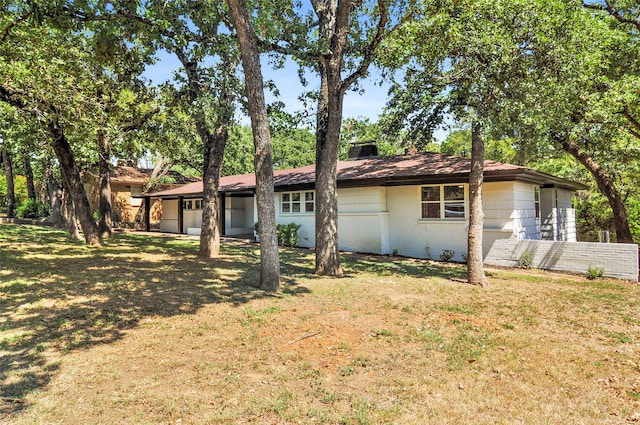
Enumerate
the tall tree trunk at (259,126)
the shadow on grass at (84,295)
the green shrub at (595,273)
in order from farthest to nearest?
1. the green shrub at (595,273)
2. the tall tree trunk at (259,126)
3. the shadow on grass at (84,295)

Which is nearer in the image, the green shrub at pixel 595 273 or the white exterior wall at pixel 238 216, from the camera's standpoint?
the green shrub at pixel 595 273

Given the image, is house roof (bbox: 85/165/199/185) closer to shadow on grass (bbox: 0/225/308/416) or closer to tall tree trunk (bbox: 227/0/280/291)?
shadow on grass (bbox: 0/225/308/416)

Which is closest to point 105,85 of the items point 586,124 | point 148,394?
point 148,394

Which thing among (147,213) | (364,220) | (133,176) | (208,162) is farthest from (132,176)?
(364,220)

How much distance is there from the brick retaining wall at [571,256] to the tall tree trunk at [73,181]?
48.8 feet

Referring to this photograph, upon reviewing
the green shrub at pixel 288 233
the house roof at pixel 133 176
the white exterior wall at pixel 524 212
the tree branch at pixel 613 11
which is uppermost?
the tree branch at pixel 613 11

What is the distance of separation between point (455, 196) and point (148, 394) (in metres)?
12.3

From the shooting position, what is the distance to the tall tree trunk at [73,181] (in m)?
13.5

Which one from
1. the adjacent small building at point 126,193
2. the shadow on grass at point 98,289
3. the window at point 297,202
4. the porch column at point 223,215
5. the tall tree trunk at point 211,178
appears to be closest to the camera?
the shadow on grass at point 98,289

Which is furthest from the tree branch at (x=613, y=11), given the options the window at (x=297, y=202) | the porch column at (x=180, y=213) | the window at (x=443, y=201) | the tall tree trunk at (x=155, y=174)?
the tall tree trunk at (x=155, y=174)

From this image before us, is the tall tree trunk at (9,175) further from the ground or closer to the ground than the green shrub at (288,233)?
further from the ground

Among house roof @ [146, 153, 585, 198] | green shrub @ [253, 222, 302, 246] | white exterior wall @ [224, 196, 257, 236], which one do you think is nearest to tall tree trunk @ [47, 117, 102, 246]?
house roof @ [146, 153, 585, 198]

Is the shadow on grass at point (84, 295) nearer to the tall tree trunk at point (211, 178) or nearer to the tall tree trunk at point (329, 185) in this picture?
the tall tree trunk at point (329, 185)

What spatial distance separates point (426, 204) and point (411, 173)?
4.90ft
